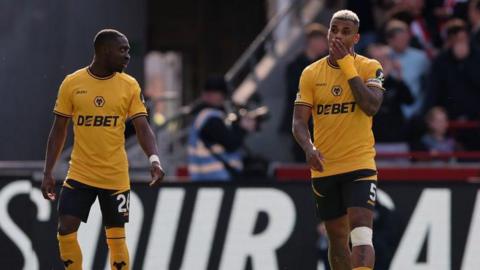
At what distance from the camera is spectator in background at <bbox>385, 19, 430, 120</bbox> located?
16.1 metres

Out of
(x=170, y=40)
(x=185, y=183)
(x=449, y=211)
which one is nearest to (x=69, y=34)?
(x=185, y=183)

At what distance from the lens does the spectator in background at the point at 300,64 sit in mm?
15906

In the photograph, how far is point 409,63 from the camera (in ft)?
53.6

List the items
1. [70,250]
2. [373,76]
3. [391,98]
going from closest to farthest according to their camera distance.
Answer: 1. [373,76]
2. [70,250]
3. [391,98]

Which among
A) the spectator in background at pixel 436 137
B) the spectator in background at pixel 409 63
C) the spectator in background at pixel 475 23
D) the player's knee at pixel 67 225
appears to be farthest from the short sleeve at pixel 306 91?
the spectator in background at pixel 475 23

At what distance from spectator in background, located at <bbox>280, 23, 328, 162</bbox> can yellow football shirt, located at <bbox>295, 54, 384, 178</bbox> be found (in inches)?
205

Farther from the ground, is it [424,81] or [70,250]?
[424,81]

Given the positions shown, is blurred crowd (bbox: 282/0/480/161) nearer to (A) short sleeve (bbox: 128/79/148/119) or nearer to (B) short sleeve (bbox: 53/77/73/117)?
(A) short sleeve (bbox: 128/79/148/119)

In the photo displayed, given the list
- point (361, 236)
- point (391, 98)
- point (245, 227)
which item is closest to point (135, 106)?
point (361, 236)

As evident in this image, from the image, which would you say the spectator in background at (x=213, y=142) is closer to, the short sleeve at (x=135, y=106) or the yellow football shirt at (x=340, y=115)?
the short sleeve at (x=135, y=106)

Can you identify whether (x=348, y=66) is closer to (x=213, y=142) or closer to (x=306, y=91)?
(x=306, y=91)

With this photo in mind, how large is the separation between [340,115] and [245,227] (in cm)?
348

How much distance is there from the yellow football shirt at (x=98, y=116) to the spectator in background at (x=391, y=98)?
5.26 m

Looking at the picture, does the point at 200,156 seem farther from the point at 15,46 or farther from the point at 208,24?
the point at 208,24
